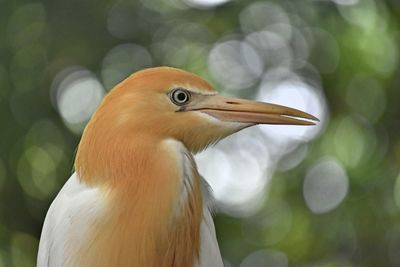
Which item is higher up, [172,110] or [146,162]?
[172,110]

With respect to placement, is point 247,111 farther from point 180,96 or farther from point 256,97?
point 256,97

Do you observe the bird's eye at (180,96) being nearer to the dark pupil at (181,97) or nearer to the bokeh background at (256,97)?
the dark pupil at (181,97)

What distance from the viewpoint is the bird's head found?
5.90ft

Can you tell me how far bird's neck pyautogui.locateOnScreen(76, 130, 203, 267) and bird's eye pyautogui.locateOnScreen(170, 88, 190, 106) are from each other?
0.28 ft

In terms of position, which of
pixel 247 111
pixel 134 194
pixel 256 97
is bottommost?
pixel 256 97

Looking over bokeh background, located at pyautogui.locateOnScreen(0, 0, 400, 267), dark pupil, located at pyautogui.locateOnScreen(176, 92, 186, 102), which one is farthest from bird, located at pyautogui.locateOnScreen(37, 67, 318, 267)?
bokeh background, located at pyautogui.locateOnScreen(0, 0, 400, 267)

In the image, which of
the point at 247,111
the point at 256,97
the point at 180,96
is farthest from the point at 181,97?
the point at 256,97

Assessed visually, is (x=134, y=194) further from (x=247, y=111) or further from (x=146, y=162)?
(x=247, y=111)

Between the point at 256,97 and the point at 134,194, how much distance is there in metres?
3.42

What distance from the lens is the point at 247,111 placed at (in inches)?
73.5

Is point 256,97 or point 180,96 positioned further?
point 256,97

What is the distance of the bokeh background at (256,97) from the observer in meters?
4.66

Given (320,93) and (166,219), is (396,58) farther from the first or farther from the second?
(166,219)

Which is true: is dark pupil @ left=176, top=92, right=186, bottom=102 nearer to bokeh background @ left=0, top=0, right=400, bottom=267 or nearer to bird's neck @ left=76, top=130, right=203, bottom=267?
bird's neck @ left=76, top=130, right=203, bottom=267
